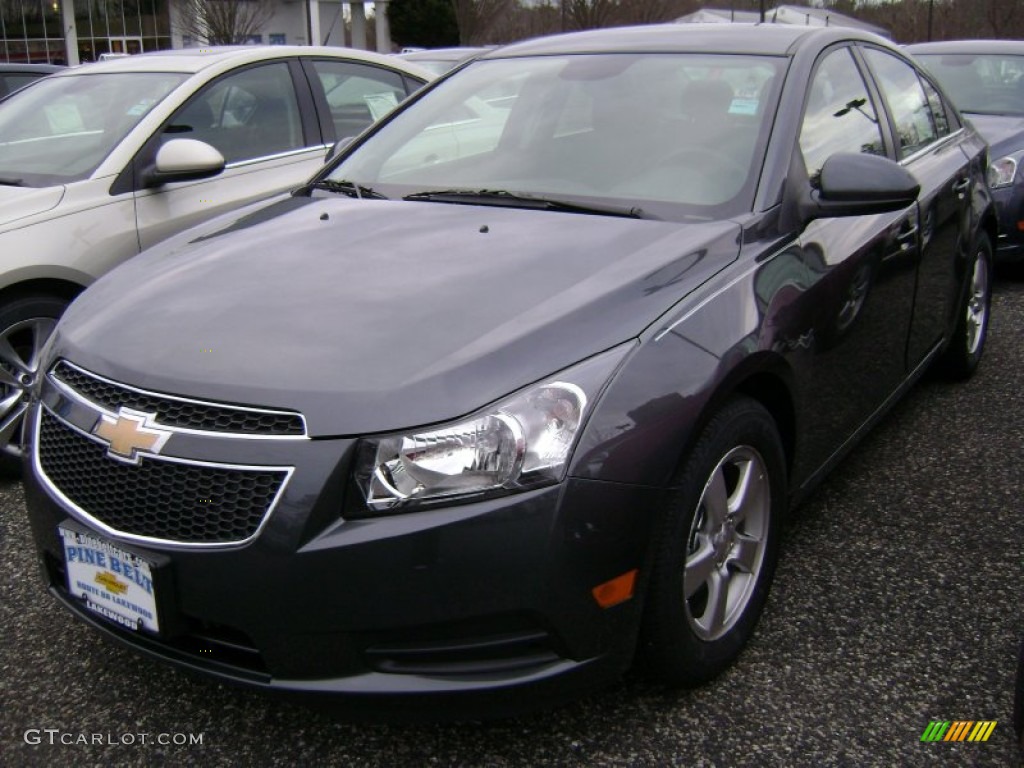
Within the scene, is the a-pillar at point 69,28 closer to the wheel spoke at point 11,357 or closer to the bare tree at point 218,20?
the bare tree at point 218,20

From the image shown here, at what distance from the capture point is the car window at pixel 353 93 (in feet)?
17.0

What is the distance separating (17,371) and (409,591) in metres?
2.51

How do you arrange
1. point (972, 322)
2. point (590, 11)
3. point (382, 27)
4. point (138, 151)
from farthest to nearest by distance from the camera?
point (382, 27) < point (590, 11) < point (972, 322) < point (138, 151)

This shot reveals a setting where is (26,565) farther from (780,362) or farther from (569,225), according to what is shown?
(780,362)

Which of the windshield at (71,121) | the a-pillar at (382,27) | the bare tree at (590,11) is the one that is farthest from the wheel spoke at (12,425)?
the a-pillar at (382,27)

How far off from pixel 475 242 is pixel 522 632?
105 centimetres

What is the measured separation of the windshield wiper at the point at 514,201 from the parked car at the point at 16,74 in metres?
5.26

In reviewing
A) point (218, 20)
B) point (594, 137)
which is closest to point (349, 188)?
point (594, 137)

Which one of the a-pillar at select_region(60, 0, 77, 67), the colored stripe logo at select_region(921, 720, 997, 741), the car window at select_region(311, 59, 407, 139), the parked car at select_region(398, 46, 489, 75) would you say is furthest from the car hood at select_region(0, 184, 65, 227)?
the a-pillar at select_region(60, 0, 77, 67)

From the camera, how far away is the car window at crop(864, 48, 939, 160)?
3672 mm

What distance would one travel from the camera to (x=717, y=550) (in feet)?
7.86

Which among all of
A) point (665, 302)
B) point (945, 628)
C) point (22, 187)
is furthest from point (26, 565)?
point (945, 628)

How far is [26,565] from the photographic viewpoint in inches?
123

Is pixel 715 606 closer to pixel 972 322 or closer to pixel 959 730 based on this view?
pixel 959 730
